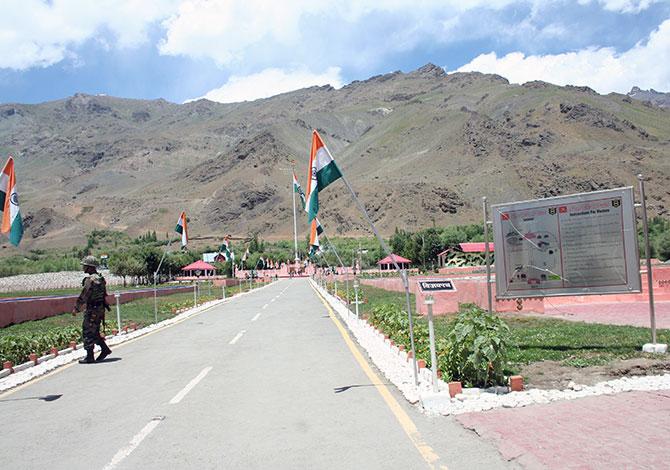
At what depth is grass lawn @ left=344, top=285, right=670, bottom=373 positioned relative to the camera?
988 centimetres

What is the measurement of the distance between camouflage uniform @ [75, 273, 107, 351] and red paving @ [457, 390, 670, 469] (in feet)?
26.2

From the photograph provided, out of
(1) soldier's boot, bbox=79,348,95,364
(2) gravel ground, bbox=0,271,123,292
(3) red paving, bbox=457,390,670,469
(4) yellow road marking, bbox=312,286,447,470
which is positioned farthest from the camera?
(2) gravel ground, bbox=0,271,123,292

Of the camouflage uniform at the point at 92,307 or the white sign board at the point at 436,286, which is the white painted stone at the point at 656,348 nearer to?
the white sign board at the point at 436,286

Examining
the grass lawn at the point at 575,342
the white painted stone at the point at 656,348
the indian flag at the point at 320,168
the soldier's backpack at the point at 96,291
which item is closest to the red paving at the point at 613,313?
the grass lawn at the point at 575,342

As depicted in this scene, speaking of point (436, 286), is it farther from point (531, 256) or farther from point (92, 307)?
point (92, 307)

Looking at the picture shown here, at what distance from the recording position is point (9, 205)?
567 inches

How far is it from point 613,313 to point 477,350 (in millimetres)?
12375

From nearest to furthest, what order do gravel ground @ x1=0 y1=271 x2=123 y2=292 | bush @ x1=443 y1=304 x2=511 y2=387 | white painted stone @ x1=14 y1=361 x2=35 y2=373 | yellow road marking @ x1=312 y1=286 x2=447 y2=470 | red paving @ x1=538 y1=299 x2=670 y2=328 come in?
yellow road marking @ x1=312 y1=286 x2=447 y2=470 < bush @ x1=443 y1=304 x2=511 y2=387 < white painted stone @ x1=14 y1=361 x2=35 y2=373 < red paving @ x1=538 y1=299 x2=670 y2=328 < gravel ground @ x1=0 y1=271 x2=123 y2=292

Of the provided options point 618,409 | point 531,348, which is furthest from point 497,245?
point 618,409

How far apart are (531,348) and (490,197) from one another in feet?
410

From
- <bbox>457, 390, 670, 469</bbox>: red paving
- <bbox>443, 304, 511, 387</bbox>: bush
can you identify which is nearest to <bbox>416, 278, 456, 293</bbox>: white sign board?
<bbox>443, 304, 511, 387</bbox>: bush

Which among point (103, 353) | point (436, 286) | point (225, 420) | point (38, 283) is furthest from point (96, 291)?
point (38, 283)

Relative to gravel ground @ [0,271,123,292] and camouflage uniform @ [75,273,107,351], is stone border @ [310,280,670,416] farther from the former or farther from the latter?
gravel ground @ [0,271,123,292]

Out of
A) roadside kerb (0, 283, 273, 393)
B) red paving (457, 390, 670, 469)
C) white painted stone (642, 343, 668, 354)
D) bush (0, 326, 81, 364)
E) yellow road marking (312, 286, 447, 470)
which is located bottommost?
yellow road marking (312, 286, 447, 470)
